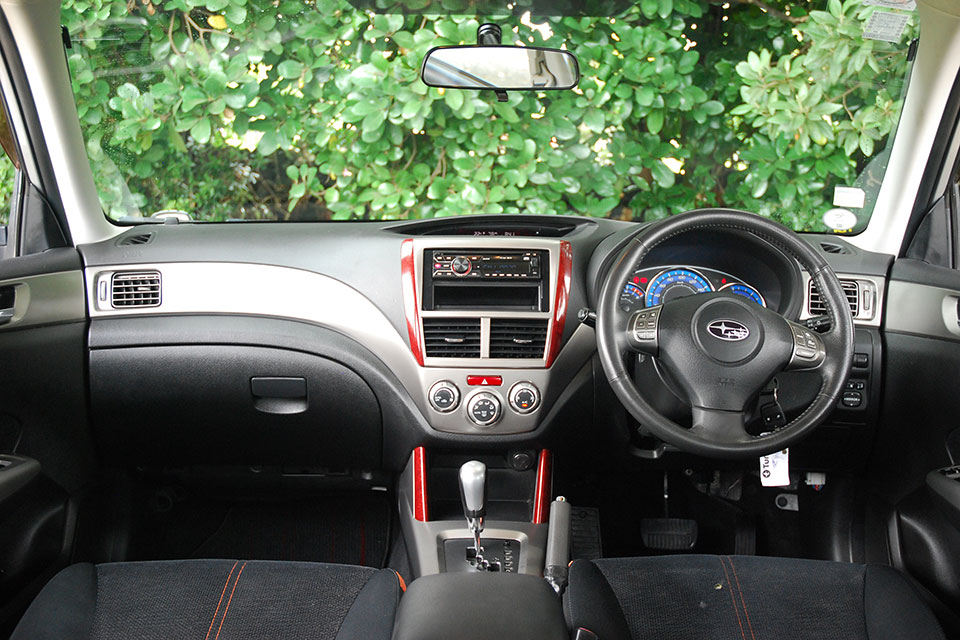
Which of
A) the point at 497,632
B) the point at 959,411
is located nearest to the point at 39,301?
the point at 497,632

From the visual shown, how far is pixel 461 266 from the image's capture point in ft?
7.51

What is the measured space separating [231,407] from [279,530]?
711 mm

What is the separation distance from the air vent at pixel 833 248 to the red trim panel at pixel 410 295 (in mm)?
1270

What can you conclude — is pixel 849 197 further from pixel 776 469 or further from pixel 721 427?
pixel 721 427

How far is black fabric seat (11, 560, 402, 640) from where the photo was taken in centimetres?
166

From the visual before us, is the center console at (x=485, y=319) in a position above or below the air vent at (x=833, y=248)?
below

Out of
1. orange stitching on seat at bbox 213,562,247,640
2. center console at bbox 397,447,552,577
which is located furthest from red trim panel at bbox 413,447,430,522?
orange stitching on seat at bbox 213,562,247,640

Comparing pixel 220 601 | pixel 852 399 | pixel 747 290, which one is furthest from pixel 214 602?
pixel 852 399

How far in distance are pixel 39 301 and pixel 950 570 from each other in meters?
2.62

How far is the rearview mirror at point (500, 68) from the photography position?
8.20 ft

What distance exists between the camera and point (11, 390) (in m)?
2.22

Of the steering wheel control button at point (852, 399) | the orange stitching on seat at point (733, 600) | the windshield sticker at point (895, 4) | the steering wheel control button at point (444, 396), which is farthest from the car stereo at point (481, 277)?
the windshield sticker at point (895, 4)

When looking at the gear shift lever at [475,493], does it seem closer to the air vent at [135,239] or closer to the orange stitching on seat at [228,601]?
the orange stitching on seat at [228,601]

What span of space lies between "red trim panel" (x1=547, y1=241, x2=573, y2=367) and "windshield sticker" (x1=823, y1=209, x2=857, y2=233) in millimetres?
1012
